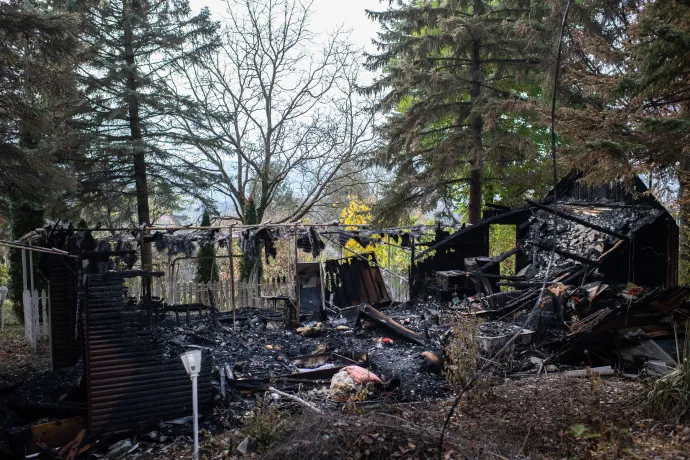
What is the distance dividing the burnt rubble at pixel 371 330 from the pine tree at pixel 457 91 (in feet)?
7.56

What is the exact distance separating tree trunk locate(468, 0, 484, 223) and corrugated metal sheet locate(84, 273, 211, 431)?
1057 cm

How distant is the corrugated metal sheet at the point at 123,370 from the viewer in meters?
5.88

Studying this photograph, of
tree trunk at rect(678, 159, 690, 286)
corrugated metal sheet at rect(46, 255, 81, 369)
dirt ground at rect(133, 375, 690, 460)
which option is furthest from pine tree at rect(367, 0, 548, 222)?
corrugated metal sheet at rect(46, 255, 81, 369)

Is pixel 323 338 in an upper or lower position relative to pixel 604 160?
lower

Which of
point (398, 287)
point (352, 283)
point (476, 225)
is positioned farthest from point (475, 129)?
point (398, 287)

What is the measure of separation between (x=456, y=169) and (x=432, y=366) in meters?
8.71

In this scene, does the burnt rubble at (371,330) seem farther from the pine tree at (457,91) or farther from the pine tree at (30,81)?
the pine tree at (457,91)

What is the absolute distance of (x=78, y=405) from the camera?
643 cm

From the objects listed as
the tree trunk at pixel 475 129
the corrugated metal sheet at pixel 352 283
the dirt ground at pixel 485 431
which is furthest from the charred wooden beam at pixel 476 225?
the dirt ground at pixel 485 431

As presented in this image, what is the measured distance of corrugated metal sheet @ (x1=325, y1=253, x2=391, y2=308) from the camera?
45.6 ft

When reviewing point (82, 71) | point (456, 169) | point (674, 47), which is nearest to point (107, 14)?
point (82, 71)

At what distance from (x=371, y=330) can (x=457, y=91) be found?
826 cm

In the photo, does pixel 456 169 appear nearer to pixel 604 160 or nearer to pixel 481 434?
pixel 604 160

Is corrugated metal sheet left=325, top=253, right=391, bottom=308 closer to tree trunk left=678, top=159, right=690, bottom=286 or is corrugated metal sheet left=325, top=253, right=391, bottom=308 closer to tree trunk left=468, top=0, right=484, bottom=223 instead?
tree trunk left=468, top=0, right=484, bottom=223
